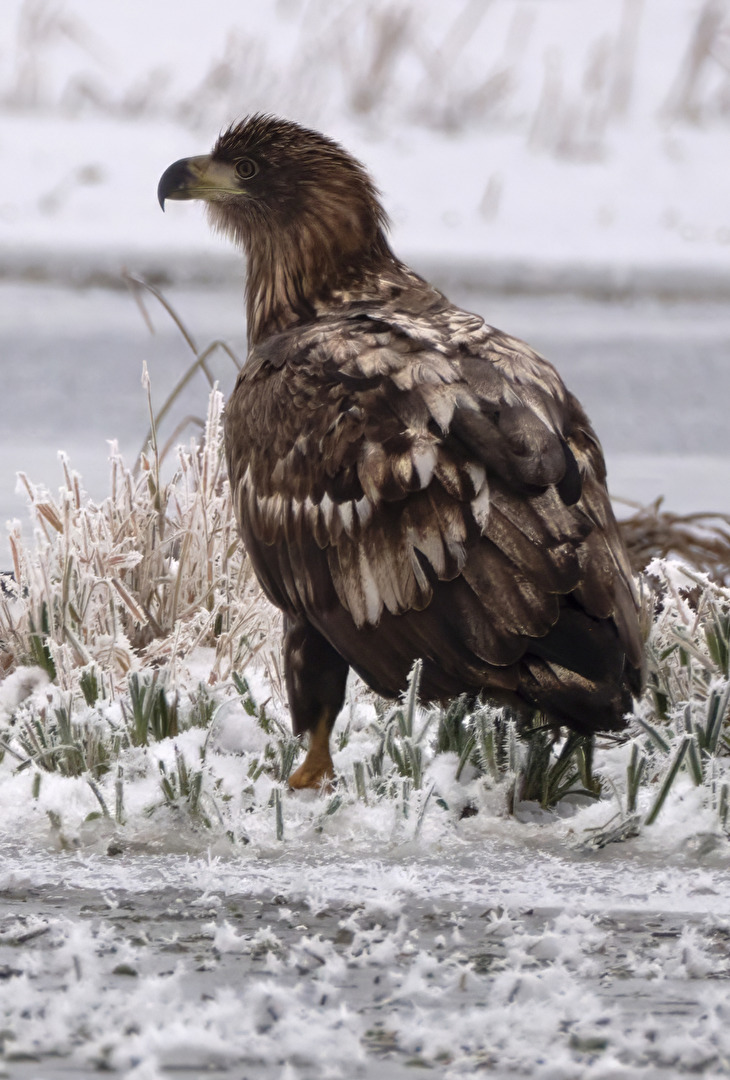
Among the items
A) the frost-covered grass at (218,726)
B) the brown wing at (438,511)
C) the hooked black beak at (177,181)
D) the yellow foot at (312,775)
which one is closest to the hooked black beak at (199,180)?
the hooked black beak at (177,181)

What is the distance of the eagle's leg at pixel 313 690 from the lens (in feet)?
11.7

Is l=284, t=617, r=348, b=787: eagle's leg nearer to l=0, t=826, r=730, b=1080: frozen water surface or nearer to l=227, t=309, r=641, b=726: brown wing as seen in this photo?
l=227, t=309, r=641, b=726: brown wing

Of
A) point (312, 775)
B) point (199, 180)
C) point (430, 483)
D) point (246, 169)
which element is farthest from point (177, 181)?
point (312, 775)

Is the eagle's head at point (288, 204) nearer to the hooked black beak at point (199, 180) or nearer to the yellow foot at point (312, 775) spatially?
the hooked black beak at point (199, 180)

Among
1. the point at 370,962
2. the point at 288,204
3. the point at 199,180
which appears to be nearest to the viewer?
the point at 370,962

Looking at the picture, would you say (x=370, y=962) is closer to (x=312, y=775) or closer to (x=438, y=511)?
(x=438, y=511)

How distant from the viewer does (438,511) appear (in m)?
3.18

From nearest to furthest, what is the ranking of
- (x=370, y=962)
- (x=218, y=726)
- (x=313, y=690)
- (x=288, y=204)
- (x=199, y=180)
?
1. (x=370, y=962)
2. (x=313, y=690)
3. (x=218, y=726)
4. (x=288, y=204)
5. (x=199, y=180)

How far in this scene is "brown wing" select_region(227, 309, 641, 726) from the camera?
122 inches

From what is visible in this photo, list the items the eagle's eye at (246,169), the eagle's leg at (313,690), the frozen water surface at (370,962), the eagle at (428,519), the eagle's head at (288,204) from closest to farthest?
1. the frozen water surface at (370,962)
2. the eagle at (428,519)
3. the eagle's leg at (313,690)
4. the eagle's head at (288,204)
5. the eagle's eye at (246,169)

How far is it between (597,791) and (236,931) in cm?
126

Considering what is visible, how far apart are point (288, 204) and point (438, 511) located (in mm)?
1291

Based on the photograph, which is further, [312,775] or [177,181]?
[177,181]

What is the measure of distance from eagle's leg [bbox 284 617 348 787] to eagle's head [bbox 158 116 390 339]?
945 millimetres
